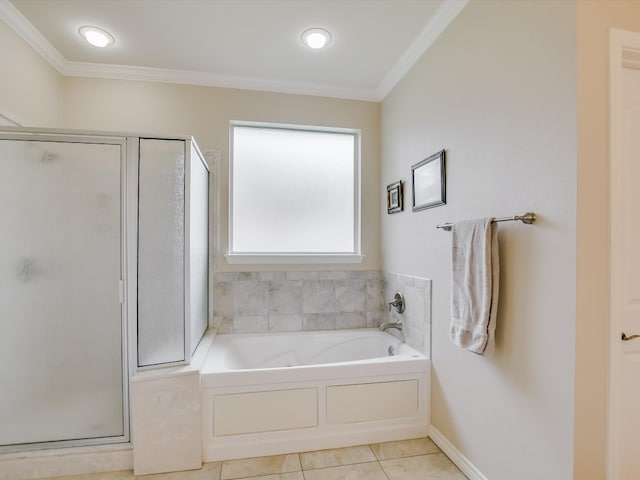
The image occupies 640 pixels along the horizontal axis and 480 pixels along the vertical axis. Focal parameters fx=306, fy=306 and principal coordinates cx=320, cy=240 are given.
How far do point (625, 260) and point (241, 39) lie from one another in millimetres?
2499

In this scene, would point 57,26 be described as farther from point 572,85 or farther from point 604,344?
point 604,344

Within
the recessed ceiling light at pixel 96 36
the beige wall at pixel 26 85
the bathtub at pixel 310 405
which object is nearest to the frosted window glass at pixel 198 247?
the bathtub at pixel 310 405

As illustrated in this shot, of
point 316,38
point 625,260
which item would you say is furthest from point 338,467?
point 316,38

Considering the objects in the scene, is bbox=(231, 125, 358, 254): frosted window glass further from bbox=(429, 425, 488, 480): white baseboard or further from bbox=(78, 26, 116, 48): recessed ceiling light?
bbox=(429, 425, 488, 480): white baseboard

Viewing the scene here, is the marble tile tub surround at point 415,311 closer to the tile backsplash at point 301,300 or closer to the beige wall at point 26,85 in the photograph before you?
the tile backsplash at point 301,300

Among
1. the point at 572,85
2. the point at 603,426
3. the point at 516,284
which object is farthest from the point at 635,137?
the point at 603,426

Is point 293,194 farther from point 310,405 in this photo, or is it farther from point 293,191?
point 310,405

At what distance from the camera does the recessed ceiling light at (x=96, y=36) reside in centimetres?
208

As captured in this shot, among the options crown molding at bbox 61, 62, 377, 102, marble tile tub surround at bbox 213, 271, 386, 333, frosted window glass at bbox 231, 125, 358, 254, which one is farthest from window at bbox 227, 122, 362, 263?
crown molding at bbox 61, 62, 377, 102

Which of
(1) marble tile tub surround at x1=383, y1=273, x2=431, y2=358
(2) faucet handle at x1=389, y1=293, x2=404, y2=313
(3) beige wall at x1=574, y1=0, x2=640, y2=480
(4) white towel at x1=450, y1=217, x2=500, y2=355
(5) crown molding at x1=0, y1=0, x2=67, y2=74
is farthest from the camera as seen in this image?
(2) faucet handle at x1=389, y1=293, x2=404, y2=313

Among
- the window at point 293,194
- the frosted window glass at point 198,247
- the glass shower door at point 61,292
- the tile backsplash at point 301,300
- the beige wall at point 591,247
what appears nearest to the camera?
the beige wall at point 591,247

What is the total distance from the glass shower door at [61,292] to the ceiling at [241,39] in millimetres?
869

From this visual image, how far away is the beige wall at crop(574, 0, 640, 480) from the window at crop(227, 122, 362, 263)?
6.14ft

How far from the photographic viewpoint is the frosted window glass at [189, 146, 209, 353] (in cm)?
200
